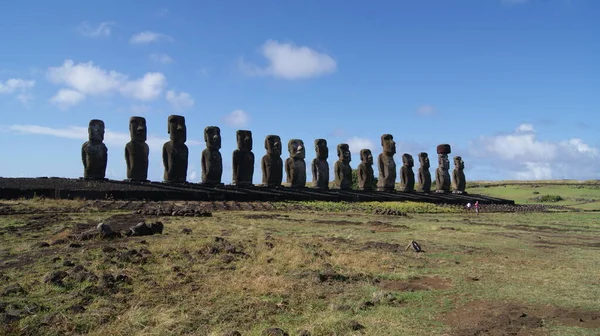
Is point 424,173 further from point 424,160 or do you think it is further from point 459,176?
point 459,176

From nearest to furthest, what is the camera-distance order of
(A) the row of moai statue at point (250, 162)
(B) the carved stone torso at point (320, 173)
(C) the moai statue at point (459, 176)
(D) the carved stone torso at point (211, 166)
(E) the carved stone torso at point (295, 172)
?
1. (A) the row of moai statue at point (250, 162)
2. (D) the carved stone torso at point (211, 166)
3. (E) the carved stone torso at point (295, 172)
4. (B) the carved stone torso at point (320, 173)
5. (C) the moai statue at point (459, 176)

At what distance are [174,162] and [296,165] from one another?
23.8 ft

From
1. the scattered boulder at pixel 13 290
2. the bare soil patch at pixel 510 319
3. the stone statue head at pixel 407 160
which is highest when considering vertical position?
the stone statue head at pixel 407 160

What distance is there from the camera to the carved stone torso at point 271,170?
28880 mm

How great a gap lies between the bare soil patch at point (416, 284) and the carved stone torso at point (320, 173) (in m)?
23.3

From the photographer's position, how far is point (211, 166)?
26.6m

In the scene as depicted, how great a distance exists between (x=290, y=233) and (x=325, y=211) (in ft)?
28.4

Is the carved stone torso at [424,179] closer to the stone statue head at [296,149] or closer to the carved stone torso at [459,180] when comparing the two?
the carved stone torso at [459,180]

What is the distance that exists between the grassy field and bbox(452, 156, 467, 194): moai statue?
90.3 ft

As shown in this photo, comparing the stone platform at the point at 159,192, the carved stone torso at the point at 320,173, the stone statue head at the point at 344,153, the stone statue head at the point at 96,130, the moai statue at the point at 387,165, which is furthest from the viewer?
the moai statue at the point at 387,165

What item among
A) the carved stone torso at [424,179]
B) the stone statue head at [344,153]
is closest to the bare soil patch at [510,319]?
the stone statue head at [344,153]

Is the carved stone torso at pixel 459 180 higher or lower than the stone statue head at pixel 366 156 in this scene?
lower

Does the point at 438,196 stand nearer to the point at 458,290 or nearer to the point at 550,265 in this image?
the point at 550,265

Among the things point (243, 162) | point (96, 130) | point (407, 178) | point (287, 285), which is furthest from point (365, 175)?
point (287, 285)
